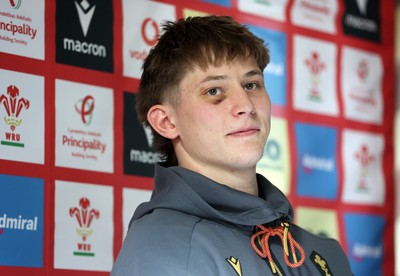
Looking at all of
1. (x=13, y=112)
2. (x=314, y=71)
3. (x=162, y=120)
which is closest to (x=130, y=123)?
(x=13, y=112)

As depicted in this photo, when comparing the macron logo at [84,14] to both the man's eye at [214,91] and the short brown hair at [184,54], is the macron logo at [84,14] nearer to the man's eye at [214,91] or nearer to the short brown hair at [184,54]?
the short brown hair at [184,54]

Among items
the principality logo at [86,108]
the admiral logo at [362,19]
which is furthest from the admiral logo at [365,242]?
the principality logo at [86,108]

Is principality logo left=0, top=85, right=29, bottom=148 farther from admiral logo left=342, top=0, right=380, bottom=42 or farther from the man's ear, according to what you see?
admiral logo left=342, top=0, right=380, bottom=42

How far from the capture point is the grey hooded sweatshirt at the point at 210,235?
1887mm

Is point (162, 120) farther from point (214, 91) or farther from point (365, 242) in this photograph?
point (365, 242)

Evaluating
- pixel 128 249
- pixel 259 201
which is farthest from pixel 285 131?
pixel 128 249

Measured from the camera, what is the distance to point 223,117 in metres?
2.06

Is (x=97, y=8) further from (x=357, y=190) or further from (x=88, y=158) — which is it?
(x=357, y=190)

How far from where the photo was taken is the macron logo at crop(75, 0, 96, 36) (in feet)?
8.52

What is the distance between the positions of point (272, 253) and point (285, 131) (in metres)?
1.09

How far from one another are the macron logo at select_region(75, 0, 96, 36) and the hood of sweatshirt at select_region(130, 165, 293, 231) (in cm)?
69

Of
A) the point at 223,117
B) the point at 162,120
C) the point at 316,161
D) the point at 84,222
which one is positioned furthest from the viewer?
the point at 316,161

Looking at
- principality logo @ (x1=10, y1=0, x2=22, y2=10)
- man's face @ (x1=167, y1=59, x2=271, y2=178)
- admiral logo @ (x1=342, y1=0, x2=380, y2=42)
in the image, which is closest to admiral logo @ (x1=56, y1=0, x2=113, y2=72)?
principality logo @ (x1=10, y1=0, x2=22, y2=10)

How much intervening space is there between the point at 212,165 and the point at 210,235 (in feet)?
0.69
